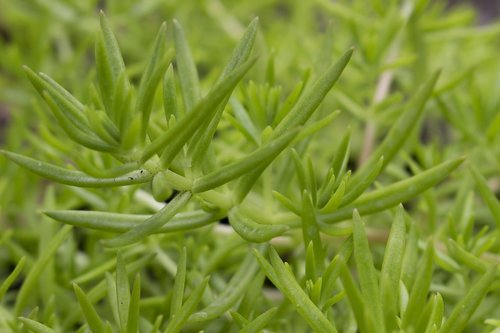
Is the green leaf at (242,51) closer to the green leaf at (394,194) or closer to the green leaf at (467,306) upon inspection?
the green leaf at (394,194)

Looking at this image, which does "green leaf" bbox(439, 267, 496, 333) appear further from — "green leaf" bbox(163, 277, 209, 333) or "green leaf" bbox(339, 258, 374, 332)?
"green leaf" bbox(163, 277, 209, 333)

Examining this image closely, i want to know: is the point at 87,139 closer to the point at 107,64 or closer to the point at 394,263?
the point at 107,64

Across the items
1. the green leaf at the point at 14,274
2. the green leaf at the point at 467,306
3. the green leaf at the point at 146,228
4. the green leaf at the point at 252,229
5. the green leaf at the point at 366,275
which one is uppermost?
the green leaf at the point at 146,228

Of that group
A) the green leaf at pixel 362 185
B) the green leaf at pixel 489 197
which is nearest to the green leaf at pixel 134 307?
the green leaf at pixel 362 185

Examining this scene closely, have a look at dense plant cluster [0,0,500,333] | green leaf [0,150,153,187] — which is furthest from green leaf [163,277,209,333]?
green leaf [0,150,153,187]

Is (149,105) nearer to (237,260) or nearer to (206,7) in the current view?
(237,260)

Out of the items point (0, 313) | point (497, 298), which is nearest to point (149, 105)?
point (0, 313)

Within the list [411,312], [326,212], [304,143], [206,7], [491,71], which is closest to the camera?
[411,312]

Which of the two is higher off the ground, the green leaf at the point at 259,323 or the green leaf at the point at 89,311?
the green leaf at the point at 89,311
